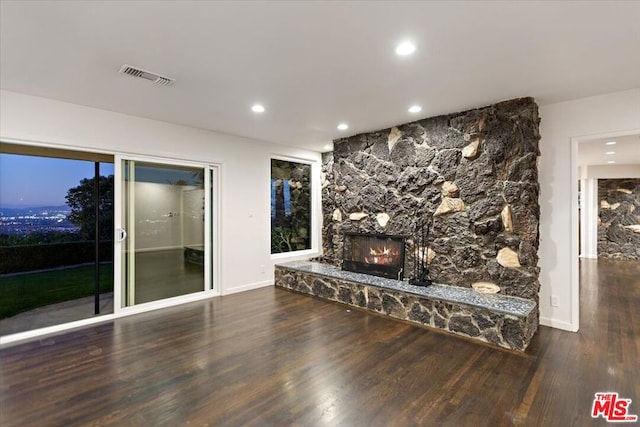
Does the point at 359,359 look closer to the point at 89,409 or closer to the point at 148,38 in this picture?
the point at 89,409

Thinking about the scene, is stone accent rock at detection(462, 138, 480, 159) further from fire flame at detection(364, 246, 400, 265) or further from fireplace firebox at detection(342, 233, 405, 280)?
fire flame at detection(364, 246, 400, 265)

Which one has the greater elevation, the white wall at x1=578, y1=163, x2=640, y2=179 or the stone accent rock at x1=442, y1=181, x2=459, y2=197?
the white wall at x1=578, y1=163, x2=640, y2=179

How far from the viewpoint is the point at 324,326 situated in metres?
3.59

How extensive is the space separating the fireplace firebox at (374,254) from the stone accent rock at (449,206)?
2.22 ft

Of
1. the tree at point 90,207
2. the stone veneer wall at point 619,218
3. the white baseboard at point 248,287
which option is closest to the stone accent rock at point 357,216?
the white baseboard at point 248,287

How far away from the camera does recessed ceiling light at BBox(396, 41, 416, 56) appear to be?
231 cm

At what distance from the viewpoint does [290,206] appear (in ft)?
20.9

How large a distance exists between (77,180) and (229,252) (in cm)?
226

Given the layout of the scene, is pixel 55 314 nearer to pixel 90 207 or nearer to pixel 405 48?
pixel 90 207

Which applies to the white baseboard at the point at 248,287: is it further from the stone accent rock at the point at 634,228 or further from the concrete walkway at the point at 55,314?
the stone accent rock at the point at 634,228

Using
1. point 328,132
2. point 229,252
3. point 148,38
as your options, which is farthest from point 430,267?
point 148,38

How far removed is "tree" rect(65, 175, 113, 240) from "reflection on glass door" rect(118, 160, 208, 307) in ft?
0.59

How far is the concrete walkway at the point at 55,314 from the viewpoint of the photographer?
3.49 metres

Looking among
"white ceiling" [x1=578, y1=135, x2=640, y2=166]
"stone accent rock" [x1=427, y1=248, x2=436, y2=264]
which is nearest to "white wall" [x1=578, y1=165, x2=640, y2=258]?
"white ceiling" [x1=578, y1=135, x2=640, y2=166]
